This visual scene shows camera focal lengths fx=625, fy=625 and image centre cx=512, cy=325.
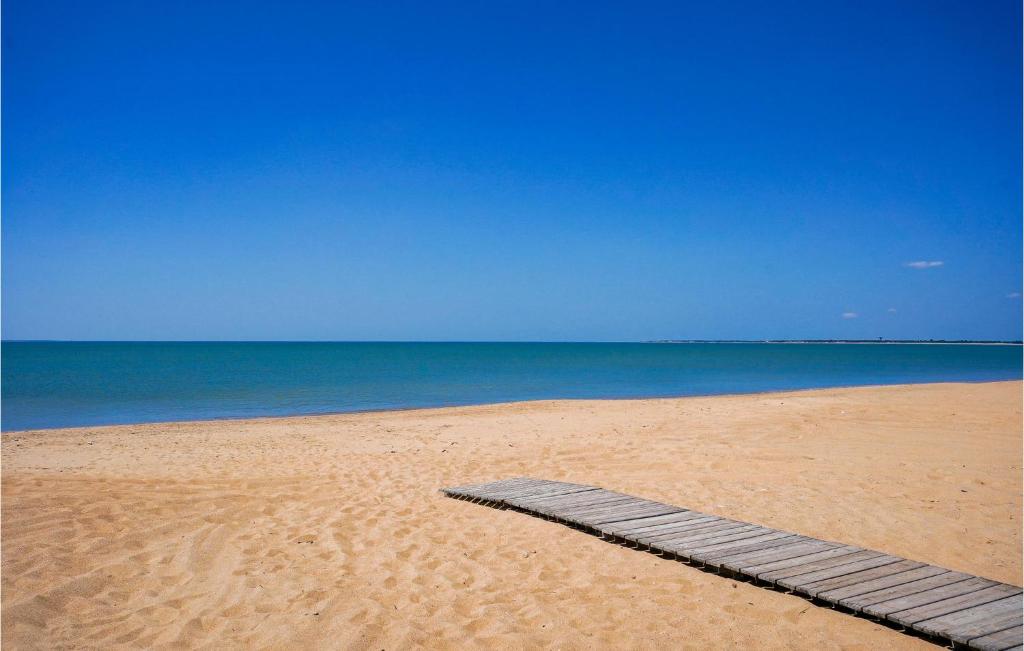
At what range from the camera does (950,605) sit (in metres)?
4.56

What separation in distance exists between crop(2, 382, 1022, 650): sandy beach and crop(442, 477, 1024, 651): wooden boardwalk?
17cm

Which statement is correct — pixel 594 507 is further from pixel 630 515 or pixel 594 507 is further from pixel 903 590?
pixel 903 590

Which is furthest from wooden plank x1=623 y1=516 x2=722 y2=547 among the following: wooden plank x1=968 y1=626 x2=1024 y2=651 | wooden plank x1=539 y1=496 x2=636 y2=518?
wooden plank x1=968 y1=626 x2=1024 y2=651

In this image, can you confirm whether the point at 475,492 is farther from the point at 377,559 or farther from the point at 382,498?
the point at 377,559

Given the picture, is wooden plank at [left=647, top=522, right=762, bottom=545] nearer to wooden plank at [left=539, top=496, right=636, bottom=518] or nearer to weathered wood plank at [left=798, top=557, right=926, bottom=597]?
wooden plank at [left=539, top=496, right=636, bottom=518]

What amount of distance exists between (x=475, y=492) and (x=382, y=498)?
4.11 ft

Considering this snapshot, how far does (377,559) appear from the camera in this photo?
6.02m

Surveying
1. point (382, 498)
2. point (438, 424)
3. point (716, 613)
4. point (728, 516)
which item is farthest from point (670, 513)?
point (438, 424)

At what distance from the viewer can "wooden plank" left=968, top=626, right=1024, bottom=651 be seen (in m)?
3.96

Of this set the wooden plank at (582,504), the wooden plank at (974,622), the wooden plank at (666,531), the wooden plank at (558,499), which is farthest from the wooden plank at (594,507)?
the wooden plank at (974,622)

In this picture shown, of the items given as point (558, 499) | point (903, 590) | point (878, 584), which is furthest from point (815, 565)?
point (558, 499)

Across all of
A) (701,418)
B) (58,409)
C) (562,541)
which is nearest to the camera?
(562,541)

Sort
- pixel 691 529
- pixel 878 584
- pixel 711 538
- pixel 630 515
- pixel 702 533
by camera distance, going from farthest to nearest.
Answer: pixel 630 515, pixel 691 529, pixel 702 533, pixel 711 538, pixel 878 584

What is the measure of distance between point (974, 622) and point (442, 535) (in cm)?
465
